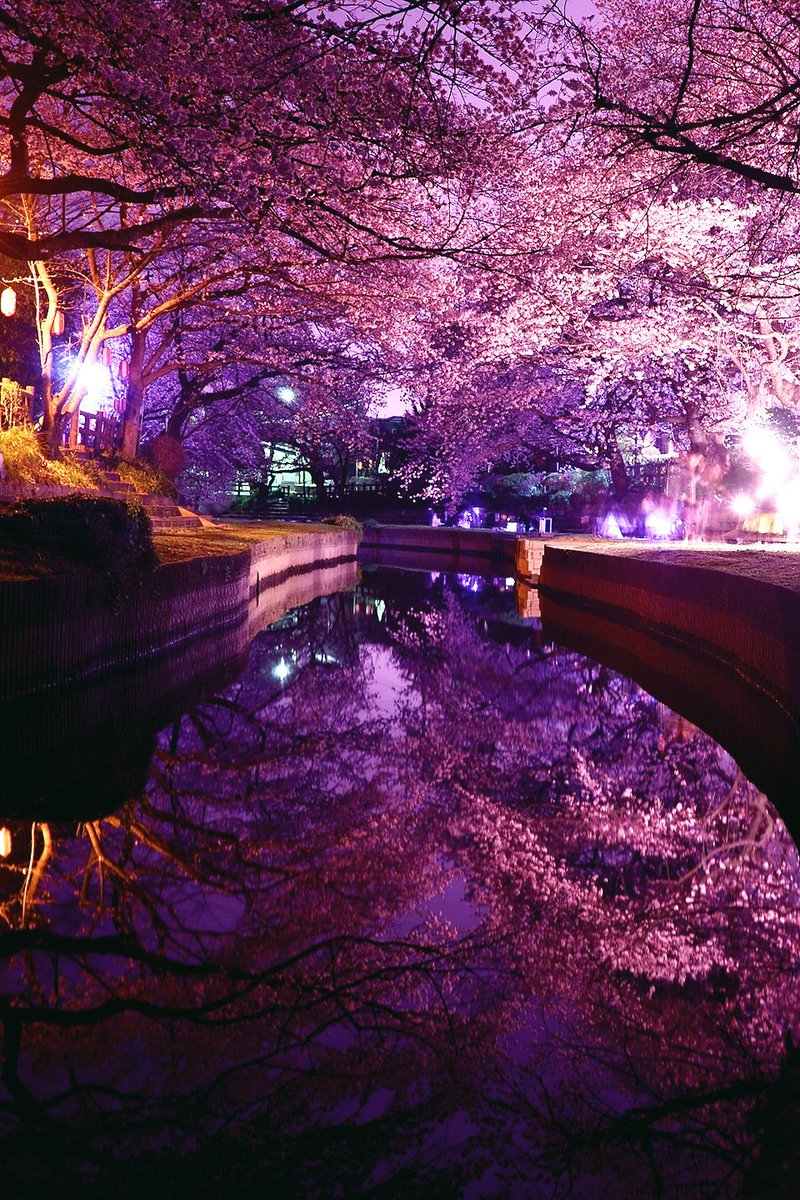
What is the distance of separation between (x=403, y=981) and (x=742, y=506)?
30289 mm

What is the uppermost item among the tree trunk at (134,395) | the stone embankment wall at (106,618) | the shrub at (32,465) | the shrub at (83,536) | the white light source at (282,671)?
the tree trunk at (134,395)

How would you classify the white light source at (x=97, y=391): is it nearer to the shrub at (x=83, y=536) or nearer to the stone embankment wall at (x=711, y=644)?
the stone embankment wall at (x=711, y=644)

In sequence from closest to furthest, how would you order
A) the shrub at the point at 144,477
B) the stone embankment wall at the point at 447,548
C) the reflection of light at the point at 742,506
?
the shrub at the point at 144,477 → the reflection of light at the point at 742,506 → the stone embankment wall at the point at 447,548

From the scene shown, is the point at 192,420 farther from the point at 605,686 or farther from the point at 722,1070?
the point at 722,1070

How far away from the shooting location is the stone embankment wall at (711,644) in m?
10.3

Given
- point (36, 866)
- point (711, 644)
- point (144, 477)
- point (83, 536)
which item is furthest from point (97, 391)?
point (36, 866)

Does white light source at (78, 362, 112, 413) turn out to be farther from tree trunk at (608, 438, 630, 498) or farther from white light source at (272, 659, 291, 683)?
tree trunk at (608, 438, 630, 498)

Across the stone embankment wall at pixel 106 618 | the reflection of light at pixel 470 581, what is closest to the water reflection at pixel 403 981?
the stone embankment wall at pixel 106 618

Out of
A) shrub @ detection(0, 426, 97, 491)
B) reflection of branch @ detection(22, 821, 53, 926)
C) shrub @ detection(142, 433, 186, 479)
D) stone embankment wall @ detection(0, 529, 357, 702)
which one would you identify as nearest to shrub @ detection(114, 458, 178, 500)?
shrub @ detection(142, 433, 186, 479)

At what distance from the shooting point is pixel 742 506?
1304 inches

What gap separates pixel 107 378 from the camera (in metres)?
36.3

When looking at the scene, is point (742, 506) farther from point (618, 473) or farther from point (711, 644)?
point (711, 644)

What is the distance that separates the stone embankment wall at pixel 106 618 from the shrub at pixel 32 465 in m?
3.57

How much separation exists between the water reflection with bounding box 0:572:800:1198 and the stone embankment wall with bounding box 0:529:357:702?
4.99 feet
